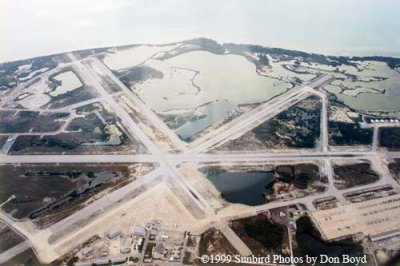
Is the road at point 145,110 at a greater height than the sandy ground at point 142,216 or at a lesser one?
greater

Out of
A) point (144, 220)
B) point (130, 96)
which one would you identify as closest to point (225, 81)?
point (130, 96)

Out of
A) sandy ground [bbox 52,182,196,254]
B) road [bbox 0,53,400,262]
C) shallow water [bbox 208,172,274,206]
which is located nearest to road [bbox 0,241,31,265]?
road [bbox 0,53,400,262]

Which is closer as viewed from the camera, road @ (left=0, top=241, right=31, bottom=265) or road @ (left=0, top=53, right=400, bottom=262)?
road @ (left=0, top=241, right=31, bottom=265)

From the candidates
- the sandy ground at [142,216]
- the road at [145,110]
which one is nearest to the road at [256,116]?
the road at [145,110]

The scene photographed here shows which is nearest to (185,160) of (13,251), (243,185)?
(243,185)

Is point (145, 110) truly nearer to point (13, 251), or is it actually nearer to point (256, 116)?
point (256, 116)

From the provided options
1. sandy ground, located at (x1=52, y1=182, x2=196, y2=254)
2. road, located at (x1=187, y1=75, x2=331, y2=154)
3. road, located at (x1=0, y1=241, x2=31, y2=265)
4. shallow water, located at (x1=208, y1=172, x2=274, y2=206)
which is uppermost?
road, located at (x1=187, y1=75, x2=331, y2=154)

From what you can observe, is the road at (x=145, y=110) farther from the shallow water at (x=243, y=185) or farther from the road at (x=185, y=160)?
the shallow water at (x=243, y=185)

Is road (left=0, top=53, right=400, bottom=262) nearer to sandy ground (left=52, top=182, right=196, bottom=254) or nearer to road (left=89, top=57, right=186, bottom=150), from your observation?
road (left=89, top=57, right=186, bottom=150)

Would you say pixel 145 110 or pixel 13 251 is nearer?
pixel 13 251

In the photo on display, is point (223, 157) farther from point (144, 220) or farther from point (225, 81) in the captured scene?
point (225, 81)

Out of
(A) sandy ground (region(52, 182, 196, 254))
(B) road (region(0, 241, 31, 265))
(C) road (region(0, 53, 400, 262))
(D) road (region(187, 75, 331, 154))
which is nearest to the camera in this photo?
(B) road (region(0, 241, 31, 265))
